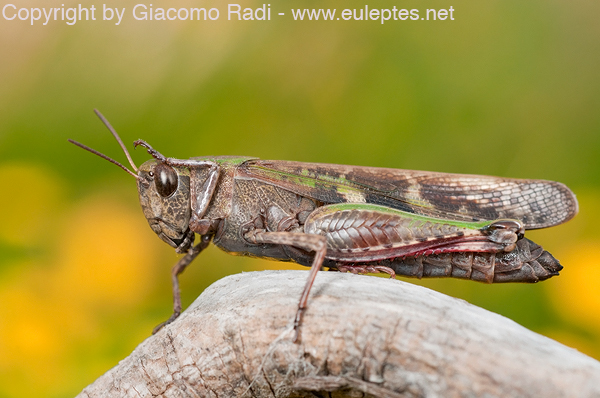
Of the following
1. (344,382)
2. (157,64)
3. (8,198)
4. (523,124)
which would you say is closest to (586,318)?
(523,124)

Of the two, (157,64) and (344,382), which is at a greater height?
(157,64)

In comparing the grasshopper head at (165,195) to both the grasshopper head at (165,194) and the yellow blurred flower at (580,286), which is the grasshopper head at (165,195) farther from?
the yellow blurred flower at (580,286)

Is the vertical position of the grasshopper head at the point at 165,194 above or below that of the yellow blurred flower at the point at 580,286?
above

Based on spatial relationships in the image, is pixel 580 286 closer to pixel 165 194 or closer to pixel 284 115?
pixel 284 115

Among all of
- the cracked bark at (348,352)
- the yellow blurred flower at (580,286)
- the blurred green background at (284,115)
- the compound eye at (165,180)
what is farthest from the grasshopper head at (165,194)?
the yellow blurred flower at (580,286)

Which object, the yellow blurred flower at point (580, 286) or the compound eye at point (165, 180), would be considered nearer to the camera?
the compound eye at point (165, 180)

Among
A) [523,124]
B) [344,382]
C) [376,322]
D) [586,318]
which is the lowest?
[586,318]

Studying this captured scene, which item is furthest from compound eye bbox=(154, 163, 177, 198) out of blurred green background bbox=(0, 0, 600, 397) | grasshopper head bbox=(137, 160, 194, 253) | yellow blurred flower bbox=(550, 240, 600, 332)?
yellow blurred flower bbox=(550, 240, 600, 332)

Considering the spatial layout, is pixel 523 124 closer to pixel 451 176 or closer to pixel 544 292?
pixel 544 292

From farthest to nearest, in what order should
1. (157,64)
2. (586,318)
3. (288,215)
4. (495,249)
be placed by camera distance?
1. (157,64)
2. (586,318)
3. (288,215)
4. (495,249)
